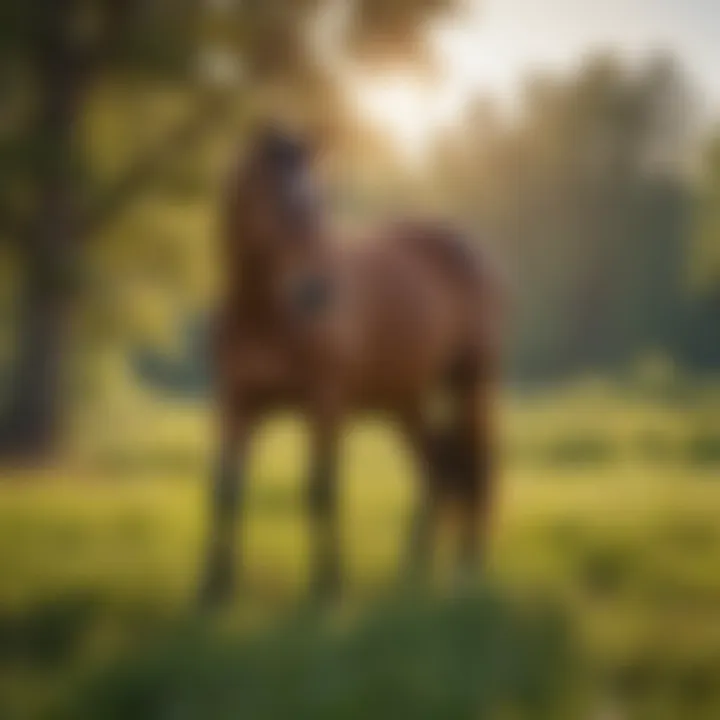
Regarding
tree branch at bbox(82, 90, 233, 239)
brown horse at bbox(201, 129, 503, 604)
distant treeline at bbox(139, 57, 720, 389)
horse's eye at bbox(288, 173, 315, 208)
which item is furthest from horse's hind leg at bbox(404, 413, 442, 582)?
tree branch at bbox(82, 90, 233, 239)

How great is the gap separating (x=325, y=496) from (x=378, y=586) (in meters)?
0.09

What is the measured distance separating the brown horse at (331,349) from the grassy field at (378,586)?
0.02 m

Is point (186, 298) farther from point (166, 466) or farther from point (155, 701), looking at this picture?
point (155, 701)

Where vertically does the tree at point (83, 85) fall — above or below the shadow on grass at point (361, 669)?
above

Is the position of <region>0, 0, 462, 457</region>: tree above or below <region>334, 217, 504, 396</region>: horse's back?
above

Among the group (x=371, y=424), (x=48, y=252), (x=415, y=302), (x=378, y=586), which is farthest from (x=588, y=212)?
(x=48, y=252)

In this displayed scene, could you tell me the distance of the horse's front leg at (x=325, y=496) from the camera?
1.05m

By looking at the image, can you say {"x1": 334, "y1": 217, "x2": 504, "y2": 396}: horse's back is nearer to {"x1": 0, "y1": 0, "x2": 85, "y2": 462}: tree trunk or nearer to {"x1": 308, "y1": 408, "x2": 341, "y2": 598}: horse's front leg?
{"x1": 308, "y1": 408, "x2": 341, "y2": 598}: horse's front leg

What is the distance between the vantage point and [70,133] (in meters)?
1.07

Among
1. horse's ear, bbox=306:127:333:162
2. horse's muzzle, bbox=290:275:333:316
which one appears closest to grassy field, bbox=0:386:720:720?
horse's muzzle, bbox=290:275:333:316

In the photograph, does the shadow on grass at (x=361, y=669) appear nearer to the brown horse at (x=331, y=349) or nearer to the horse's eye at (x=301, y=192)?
the brown horse at (x=331, y=349)

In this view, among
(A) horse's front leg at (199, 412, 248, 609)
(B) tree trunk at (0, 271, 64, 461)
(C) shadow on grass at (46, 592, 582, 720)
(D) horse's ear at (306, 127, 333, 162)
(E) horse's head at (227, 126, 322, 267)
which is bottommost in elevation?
(C) shadow on grass at (46, 592, 582, 720)

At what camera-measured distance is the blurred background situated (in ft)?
3.37

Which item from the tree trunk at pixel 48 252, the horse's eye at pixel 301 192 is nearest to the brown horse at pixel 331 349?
the horse's eye at pixel 301 192
